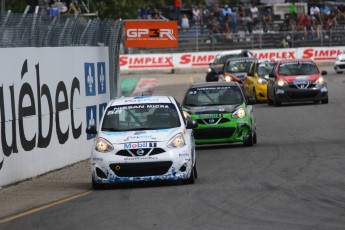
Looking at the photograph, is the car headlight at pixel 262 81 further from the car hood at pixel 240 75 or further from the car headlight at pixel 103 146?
the car headlight at pixel 103 146

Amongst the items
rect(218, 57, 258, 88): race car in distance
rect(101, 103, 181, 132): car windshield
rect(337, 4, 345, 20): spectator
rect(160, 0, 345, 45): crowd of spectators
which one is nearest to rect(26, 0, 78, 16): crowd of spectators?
rect(101, 103, 181, 132): car windshield

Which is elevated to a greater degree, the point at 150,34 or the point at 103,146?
the point at 103,146

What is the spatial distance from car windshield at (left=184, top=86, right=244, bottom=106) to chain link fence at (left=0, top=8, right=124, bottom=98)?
2.55m

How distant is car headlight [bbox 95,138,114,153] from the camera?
16484 mm

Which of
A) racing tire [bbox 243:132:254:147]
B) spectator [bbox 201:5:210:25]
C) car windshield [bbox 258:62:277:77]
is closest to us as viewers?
racing tire [bbox 243:132:254:147]

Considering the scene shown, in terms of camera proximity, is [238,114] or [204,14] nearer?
[238,114]

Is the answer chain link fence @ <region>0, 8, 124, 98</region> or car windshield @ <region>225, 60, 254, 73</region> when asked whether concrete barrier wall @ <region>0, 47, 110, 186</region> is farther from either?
car windshield @ <region>225, 60, 254, 73</region>

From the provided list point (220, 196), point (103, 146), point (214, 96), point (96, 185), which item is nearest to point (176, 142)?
point (103, 146)

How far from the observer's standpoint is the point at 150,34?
41.0m

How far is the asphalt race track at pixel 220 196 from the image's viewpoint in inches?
484

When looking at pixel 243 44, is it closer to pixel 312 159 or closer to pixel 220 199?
pixel 312 159

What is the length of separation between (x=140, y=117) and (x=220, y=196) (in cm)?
322

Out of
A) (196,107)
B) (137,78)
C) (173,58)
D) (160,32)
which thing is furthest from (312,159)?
(173,58)

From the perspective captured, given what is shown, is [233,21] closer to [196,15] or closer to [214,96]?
[196,15]
